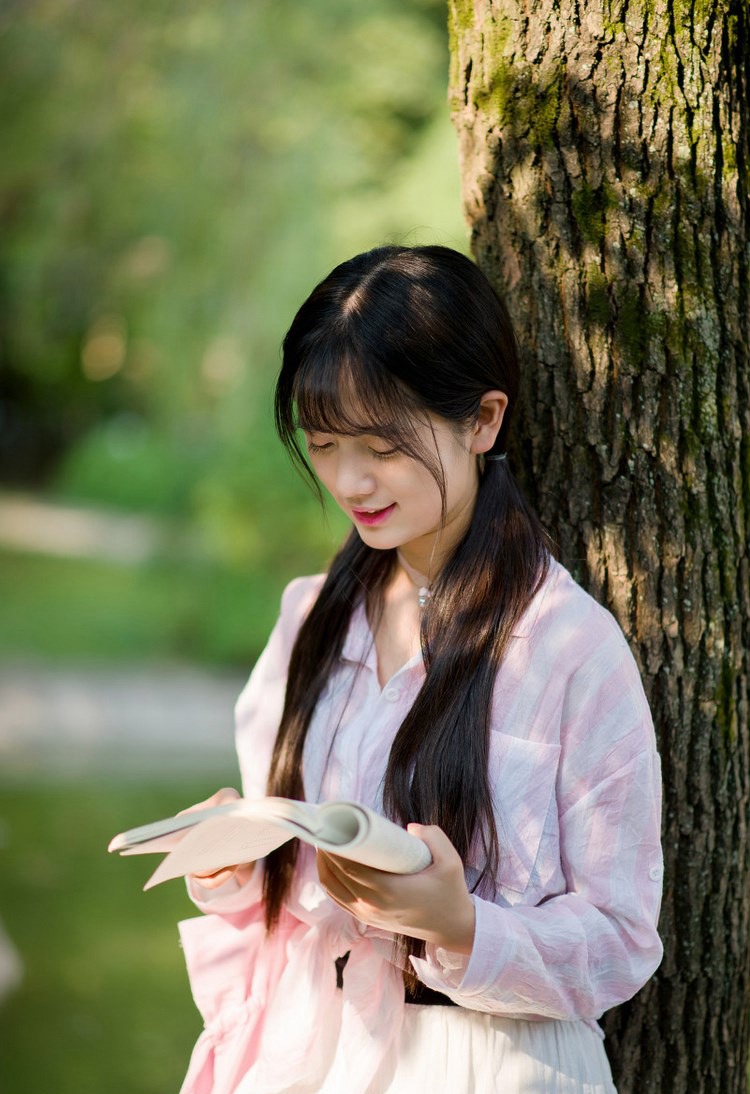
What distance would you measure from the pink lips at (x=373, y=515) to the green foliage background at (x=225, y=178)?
5354mm

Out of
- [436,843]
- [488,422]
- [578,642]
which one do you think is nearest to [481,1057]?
[436,843]

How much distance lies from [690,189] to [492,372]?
0.47m

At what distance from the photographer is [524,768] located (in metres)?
1.37

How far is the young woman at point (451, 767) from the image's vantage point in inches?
51.8

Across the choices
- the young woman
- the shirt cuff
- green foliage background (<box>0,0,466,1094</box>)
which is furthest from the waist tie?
green foliage background (<box>0,0,466,1094</box>)

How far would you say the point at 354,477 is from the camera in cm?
138

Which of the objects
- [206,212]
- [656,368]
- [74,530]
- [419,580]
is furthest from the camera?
[74,530]

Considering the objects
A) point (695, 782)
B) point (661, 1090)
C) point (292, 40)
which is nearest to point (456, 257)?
point (695, 782)

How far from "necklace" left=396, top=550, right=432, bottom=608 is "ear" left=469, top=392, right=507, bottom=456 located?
18 cm

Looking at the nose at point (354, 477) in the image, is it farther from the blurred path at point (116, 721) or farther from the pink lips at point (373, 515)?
the blurred path at point (116, 721)

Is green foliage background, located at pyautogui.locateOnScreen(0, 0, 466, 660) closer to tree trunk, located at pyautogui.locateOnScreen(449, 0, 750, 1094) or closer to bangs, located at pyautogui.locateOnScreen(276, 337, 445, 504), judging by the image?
tree trunk, located at pyautogui.locateOnScreen(449, 0, 750, 1094)

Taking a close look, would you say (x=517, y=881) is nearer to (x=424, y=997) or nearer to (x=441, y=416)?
(x=424, y=997)

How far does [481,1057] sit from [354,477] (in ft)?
2.14

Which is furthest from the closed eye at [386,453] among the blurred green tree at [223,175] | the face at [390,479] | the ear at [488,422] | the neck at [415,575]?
the blurred green tree at [223,175]
